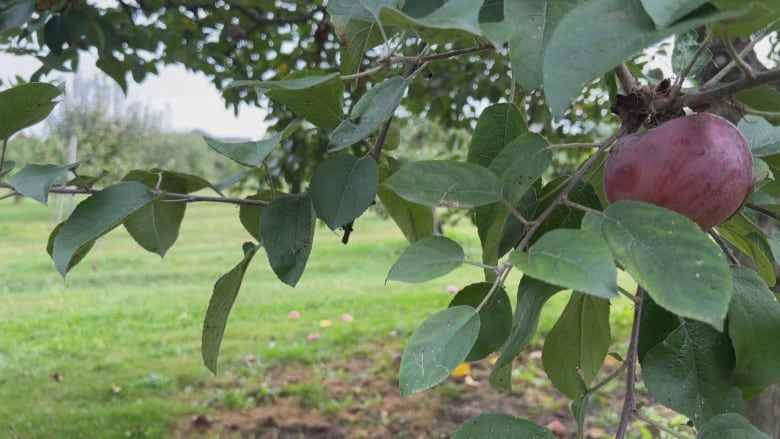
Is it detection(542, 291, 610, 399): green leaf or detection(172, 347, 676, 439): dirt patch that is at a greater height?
detection(542, 291, 610, 399): green leaf

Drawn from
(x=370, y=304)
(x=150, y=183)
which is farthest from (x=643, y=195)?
(x=370, y=304)

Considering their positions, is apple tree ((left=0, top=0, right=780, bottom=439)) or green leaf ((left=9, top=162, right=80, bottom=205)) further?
green leaf ((left=9, top=162, right=80, bottom=205))

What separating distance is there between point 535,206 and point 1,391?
3.00 meters

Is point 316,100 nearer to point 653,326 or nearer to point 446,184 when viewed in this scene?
point 446,184

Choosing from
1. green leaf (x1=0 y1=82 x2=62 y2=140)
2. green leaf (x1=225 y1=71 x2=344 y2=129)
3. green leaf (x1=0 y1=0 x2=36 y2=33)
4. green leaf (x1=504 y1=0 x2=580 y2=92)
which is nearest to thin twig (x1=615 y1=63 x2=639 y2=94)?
green leaf (x1=504 y1=0 x2=580 y2=92)

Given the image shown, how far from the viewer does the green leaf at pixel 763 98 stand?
558mm

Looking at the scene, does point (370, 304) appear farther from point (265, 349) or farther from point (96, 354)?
point (96, 354)

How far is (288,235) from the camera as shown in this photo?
60 cm

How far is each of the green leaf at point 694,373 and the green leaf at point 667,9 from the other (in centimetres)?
26

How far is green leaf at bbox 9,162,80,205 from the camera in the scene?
61cm

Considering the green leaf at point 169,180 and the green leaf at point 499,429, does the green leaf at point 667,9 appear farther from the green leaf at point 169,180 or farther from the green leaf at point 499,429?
the green leaf at point 169,180

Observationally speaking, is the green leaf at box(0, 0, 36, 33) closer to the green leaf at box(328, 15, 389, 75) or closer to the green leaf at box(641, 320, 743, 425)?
the green leaf at box(328, 15, 389, 75)

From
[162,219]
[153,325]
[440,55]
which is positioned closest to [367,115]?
[440,55]

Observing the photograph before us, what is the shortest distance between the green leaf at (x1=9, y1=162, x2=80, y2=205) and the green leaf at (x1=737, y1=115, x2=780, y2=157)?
0.63 meters
